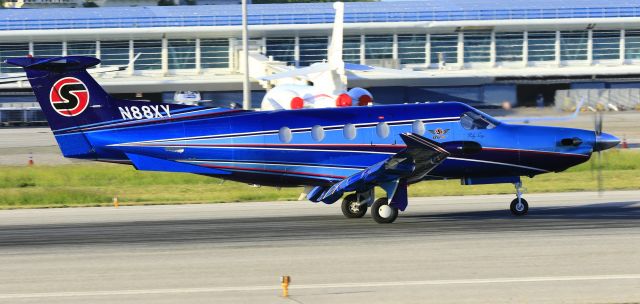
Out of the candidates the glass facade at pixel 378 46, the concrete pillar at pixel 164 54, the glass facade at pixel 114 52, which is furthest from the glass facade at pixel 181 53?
the glass facade at pixel 378 46

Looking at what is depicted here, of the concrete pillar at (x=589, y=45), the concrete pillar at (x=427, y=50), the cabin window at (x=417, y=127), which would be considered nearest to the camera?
the cabin window at (x=417, y=127)

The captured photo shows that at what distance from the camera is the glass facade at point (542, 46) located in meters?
90.9

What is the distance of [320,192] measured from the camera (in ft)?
81.1

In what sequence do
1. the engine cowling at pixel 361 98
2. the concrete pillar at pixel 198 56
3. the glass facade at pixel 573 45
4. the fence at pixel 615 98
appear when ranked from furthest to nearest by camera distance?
the glass facade at pixel 573 45
the concrete pillar at pixel 198 56
the fence at pixel 615 98
the engine cowling at pixel 361 98

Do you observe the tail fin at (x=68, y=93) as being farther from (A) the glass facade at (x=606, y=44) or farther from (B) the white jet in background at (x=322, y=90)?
(A) the glass facade at (x=606, y=44)

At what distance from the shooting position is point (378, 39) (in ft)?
295

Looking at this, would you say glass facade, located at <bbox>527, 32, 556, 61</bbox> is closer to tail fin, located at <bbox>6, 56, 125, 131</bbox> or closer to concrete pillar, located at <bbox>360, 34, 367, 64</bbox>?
concrete pillar, located at <bbox>360, 34, 367, 64</bbox>

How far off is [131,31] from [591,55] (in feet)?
133

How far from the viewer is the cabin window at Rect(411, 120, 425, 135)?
2414cm

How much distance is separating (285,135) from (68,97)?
16.9ft

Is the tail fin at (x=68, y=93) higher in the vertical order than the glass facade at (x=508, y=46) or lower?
lower

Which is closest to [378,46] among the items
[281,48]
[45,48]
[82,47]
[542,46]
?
[281,48]

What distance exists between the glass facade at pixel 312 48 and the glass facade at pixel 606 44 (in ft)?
79.6

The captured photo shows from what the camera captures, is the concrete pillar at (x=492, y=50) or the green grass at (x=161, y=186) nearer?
the green grass at (x=161, y=186)
